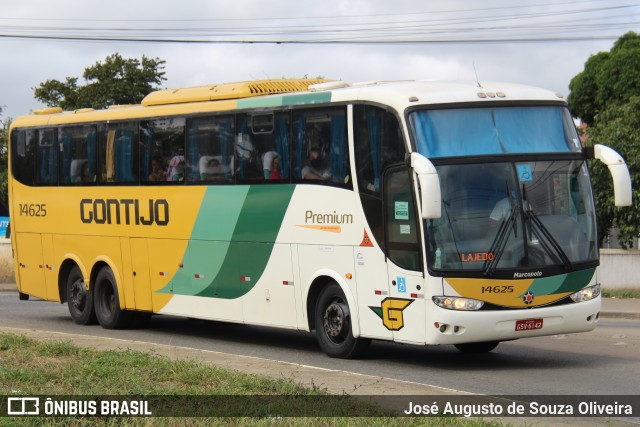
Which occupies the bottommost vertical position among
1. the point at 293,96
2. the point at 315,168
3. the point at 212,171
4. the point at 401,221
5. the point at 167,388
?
the point at 167,388

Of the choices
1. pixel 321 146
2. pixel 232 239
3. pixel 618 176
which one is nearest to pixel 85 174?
pixel 232 239

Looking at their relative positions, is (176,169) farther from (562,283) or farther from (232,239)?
(562,283)

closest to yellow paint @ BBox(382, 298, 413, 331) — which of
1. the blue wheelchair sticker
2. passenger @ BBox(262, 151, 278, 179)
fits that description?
the blue wheelchair sticker

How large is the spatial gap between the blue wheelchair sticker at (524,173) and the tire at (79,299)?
366 inches

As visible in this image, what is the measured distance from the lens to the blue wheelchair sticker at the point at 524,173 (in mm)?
14609

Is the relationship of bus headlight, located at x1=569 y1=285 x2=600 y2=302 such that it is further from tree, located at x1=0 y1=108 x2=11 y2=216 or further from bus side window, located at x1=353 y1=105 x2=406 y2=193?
tree, located at x1=0 y1=108 x2=11 y2=216

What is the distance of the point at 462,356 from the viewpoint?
1655 cm

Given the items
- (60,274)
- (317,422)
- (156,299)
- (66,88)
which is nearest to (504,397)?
(317,422)

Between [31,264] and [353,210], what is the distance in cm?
935

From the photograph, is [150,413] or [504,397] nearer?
[150,413]

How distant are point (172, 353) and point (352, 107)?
3854 millimetres

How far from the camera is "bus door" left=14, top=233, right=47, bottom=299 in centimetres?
2248

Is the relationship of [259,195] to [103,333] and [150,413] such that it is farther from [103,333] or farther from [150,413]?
[150,413]

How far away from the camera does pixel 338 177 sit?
1580cm
